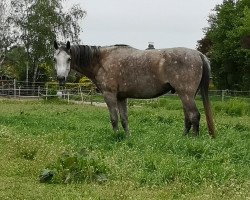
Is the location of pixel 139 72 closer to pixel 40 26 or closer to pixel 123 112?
pixel 123 112

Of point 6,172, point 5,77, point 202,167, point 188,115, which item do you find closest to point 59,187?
point 6,172

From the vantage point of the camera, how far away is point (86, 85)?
2224 inches

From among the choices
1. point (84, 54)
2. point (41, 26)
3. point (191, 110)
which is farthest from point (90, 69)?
point (41, 26)

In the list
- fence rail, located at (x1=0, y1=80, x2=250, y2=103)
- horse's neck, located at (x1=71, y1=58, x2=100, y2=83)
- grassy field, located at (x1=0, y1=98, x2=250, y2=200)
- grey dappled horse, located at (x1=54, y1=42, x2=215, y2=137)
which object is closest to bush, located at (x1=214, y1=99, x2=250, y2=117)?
grey dappled horse, located at (x1=54, y1=42, x2=215, y2=137)

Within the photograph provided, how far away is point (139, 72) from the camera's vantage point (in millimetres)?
12188

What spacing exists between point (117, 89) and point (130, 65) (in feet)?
2.25

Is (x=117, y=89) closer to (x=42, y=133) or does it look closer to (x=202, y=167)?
(x=42, y=133)

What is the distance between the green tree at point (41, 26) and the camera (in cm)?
5859

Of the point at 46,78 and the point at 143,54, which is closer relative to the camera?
the point at 143,54

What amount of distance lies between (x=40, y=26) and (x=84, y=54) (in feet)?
155

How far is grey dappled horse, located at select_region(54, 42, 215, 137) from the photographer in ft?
38.4

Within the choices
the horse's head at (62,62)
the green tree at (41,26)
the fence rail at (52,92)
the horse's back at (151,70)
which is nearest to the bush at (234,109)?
the horse's back at (151,70)

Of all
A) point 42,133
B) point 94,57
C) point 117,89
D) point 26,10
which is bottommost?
point 42,133

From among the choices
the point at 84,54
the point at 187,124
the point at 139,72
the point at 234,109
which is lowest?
the point at 234,109
